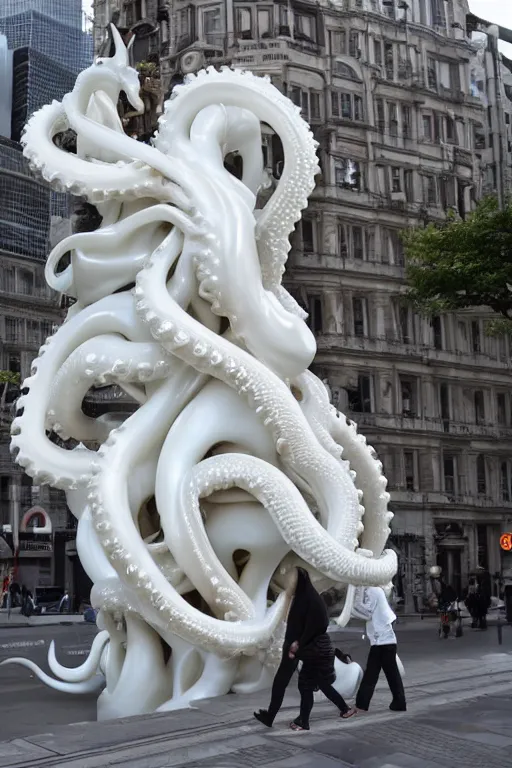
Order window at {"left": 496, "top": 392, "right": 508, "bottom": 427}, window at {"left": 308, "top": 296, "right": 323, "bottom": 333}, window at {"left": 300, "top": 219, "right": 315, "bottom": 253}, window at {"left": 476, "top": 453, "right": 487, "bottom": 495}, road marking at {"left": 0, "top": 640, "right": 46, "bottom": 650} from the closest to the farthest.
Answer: road marking at {"left": 0, "top": 640, "right": 46, "bottom": 650}, window at {"left": 308, "top": 296, "right": 323, "bottom": 333}, window at {"left": 300, "top": 219, "right": 315, "bottom": 253}, window at {"left": 476, "top": 453, "right": 487, "bottom": 495}, window at {"left": 496, "top": 392, "right": 508, "bottom": 427}

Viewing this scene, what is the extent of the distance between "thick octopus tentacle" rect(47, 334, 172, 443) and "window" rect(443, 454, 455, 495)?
111ft

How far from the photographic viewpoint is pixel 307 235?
43.6m

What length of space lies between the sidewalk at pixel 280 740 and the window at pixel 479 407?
3632cm

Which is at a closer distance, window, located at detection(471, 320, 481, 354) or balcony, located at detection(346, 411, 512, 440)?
balcony, located at detection(346, 411, 512, 440)

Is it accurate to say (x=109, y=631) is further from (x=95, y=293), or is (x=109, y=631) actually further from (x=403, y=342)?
(x=403, y=342)

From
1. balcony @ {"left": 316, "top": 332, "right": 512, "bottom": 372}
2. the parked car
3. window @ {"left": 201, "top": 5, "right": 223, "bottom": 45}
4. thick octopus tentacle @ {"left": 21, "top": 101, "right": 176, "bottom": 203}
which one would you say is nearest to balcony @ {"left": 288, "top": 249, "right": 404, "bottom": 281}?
balcony @ {"left": 316, "top": 332, "right": 512, "bottom": 372}

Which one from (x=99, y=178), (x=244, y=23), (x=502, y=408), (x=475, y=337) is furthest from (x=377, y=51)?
(x=99, y=178)

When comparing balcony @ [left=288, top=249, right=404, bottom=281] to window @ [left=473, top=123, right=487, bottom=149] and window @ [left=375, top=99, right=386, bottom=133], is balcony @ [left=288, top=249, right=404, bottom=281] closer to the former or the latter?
window @ [left=375, top=99, right=386, bottom=133]

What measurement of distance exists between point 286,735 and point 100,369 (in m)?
4.94

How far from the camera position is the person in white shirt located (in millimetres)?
9656

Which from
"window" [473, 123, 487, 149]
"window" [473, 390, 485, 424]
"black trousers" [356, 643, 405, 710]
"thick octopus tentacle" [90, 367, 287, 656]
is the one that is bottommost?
"black trousers" [356, 643, 405, 710]

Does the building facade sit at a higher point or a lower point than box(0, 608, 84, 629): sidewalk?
higher

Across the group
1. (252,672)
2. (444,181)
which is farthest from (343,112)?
(252,672)

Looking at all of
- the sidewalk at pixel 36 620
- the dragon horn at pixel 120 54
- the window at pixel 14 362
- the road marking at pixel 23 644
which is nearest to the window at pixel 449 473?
the sidewalk at pixel 36 620
